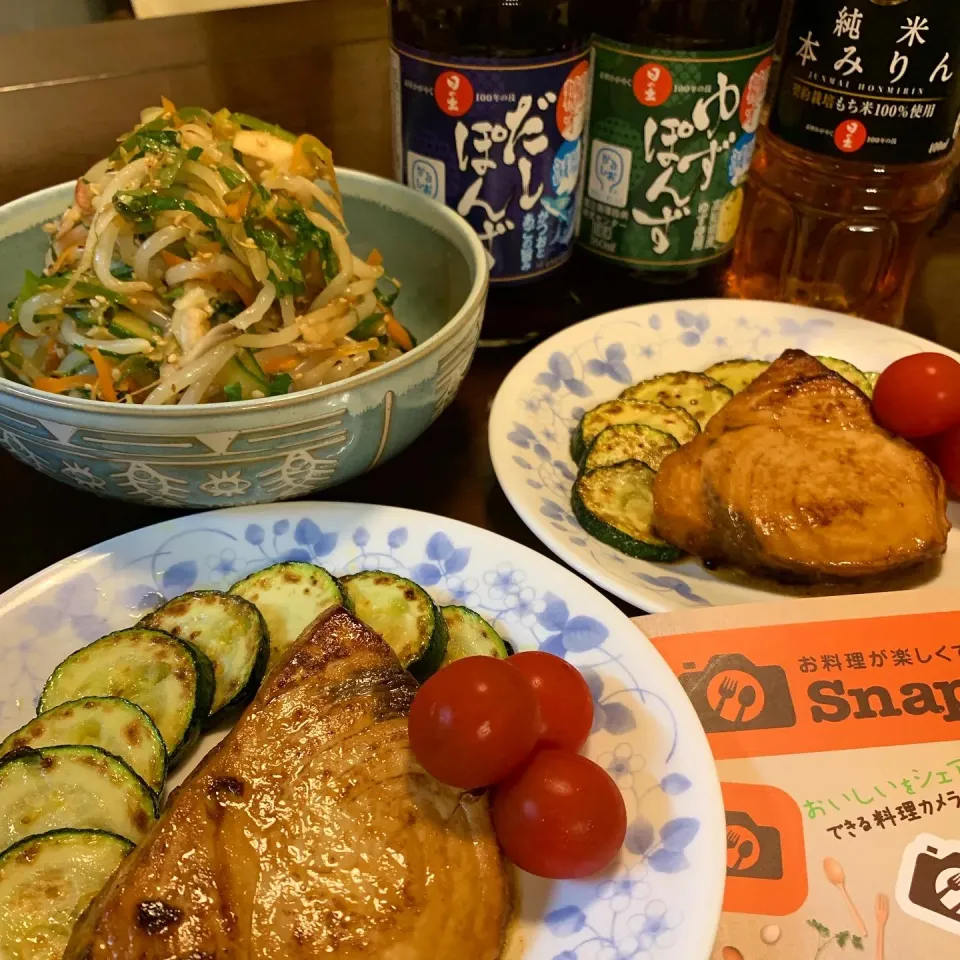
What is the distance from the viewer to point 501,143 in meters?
1.73

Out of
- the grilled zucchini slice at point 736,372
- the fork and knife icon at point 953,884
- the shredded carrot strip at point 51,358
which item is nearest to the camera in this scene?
the fork and knife icon at point 953,884

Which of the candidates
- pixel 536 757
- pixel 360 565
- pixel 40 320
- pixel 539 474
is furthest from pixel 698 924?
pixel 40 320

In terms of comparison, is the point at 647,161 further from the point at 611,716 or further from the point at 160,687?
the point at 160,687

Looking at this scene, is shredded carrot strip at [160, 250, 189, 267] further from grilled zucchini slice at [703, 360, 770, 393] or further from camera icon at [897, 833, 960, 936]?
camera icon at [897, 833, 960, 936]

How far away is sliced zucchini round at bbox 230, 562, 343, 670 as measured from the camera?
1.30m

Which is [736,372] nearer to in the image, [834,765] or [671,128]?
[671,128]

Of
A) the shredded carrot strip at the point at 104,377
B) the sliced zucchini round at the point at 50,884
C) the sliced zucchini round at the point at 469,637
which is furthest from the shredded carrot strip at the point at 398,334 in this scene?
the sliced zucchini round at the point at 50,884

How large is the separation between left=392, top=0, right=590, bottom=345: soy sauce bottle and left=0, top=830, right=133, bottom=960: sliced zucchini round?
1339 mm

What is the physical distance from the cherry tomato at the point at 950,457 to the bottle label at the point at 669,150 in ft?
2.29

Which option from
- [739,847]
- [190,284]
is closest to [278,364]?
[190,284]

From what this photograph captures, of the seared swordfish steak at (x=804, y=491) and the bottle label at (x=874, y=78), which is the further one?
the bottle label at (x=874, y=78)

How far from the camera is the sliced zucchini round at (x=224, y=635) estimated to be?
1.23 metres

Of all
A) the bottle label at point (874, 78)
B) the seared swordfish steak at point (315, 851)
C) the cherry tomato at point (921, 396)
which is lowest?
the seared swordfish steak at point (315, 851)

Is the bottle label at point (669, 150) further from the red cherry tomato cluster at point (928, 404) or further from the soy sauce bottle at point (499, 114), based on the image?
the red cherry tomato cluster at point (928, 404)
